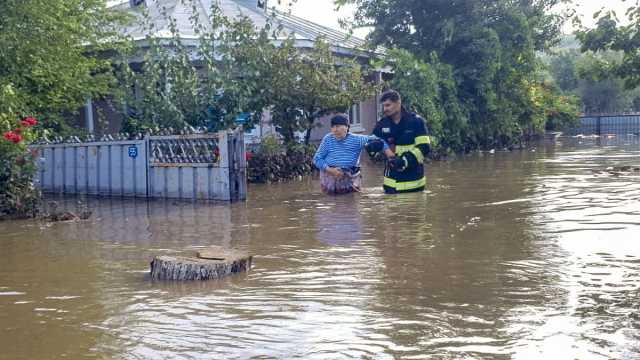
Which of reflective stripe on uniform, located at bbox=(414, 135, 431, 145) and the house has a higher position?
the house

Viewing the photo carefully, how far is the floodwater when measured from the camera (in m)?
5.48

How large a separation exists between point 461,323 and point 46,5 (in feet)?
38.1

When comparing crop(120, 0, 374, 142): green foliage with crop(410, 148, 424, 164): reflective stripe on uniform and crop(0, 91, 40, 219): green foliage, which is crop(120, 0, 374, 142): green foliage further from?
crop(410, 148, 424, 164): reflective stripe on uniform

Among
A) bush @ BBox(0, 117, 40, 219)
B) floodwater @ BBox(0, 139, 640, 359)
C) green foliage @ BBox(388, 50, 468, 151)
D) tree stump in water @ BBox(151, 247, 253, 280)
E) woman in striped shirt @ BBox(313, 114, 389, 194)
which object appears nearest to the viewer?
floodwater @ BBox(0, 139, 640, 359)

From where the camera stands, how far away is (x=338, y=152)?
12906 mm

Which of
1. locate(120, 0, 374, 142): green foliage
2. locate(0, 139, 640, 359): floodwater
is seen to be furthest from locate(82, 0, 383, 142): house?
locate(0, 139, 640, 359): floodwater

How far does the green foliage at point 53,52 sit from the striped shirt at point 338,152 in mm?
4907

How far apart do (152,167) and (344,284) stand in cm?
871

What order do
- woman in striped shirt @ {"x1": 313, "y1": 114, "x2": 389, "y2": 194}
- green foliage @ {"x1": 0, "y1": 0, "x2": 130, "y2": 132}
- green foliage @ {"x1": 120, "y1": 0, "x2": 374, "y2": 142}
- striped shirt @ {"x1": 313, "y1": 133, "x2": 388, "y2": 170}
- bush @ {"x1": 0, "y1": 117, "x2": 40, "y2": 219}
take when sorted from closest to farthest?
1. bush @ {"x1": 0, "y1": 117, "x2": 40, "y2": 219}
2. woman in striped shirt @ {"x1": 313, "y1": 114, "x2": 389, "y2": 194}
3. striped shirt @ {"x1": 313, "y1": 133, "x2": 388, "y2": 170}
4. green foliage @ {"x1": 0, "y1": 0, "x2": 130, "y2": 132}
5. green foliage @ {"x1": 120, "y1": 0, "x2": 374, "y2": 142}

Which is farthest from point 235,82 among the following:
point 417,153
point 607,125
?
point 607,125

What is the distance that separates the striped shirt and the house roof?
8.27 metres

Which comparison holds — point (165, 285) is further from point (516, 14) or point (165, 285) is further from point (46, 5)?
point (516, 14)

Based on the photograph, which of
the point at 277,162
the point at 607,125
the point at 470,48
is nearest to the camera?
the point at 277,162

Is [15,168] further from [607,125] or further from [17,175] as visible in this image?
[607,125]
